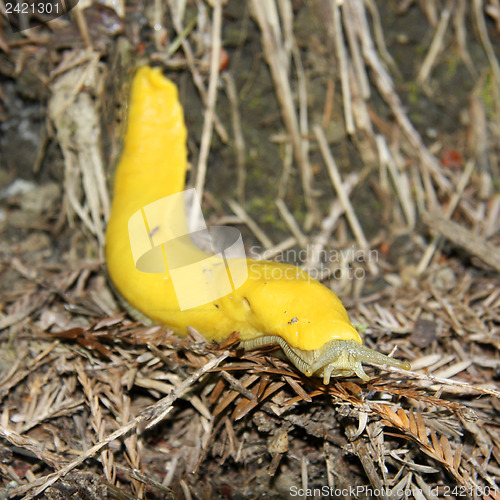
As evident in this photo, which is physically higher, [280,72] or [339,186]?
[280,72]

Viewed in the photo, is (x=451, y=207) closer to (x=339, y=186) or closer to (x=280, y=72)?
(x=339, y=186)

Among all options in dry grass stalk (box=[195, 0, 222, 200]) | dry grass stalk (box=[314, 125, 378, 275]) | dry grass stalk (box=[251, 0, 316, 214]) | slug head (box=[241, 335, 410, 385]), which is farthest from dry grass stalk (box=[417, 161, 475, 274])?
dry grass stalk (box=[195, 0, 222, 200])

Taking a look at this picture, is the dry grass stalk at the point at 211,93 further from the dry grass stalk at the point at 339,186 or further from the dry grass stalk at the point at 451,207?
the dry grass stalk at the point at 451,207

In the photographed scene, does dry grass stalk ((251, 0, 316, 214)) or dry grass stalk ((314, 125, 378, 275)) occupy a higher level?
dry grass stalk ((251, 0, 316, 214))

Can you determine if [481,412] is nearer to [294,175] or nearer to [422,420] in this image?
[422,420]

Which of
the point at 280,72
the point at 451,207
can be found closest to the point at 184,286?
the point at 280,72

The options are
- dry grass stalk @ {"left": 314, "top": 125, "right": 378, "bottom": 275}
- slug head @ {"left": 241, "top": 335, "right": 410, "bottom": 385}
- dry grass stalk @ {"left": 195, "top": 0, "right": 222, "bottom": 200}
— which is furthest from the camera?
dry grass stalk @ {"left": 314, "top": 125, "right": 378, "bottom": 275}

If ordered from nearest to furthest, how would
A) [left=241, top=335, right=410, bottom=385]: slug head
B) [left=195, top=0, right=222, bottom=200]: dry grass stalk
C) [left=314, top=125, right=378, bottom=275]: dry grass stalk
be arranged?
1. [left=241, top=335, right=410, bottom=385]: slug head
2. [left=195, top=0, right=222, bottom=200]: dry grass stalk
3. [left=314, top=125, right=378, bottom=275]: dry grass stalk

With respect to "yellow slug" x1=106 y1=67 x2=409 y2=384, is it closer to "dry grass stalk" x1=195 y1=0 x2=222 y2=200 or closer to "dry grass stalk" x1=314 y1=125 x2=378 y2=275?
"dry grass stalk" x1=195 y1=0 x2=222 y2=200
